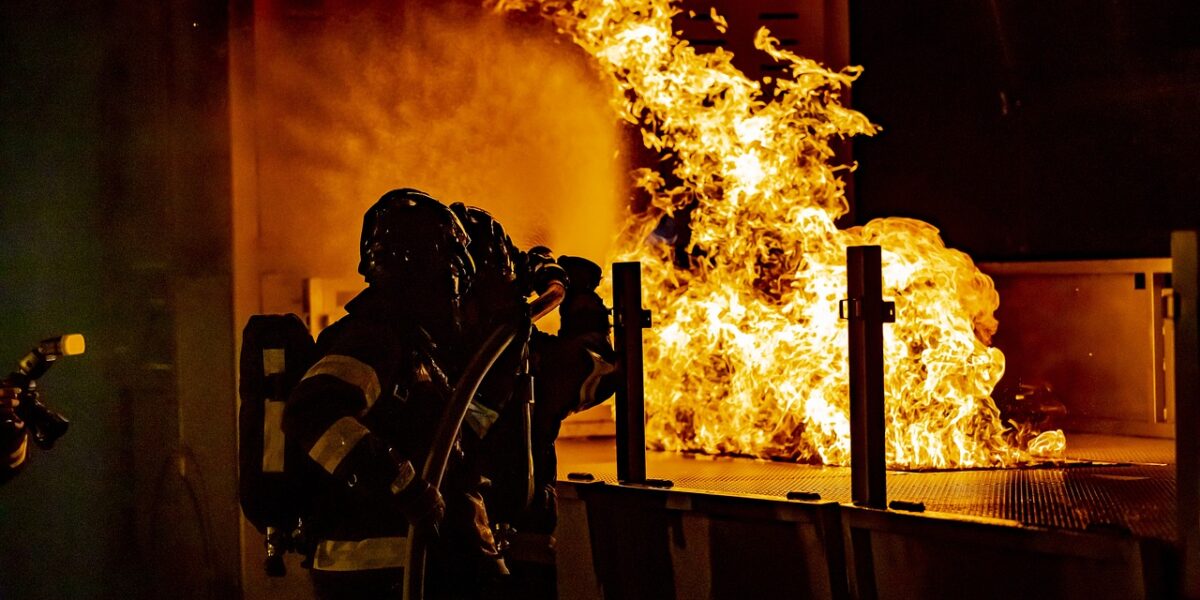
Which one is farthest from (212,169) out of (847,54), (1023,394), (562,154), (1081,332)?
(1081,332)

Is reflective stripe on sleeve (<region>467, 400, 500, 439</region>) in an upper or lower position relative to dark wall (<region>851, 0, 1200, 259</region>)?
lower

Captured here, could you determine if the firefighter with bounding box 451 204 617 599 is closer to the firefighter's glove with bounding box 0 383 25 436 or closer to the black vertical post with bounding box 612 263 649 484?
the black vertical post with bounding box 612 263 649 484

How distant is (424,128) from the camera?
21.0 feet

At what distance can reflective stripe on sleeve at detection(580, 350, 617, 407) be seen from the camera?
4672 millimetres

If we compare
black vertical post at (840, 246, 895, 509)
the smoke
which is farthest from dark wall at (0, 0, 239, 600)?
black vertical post at (840, 246, 895, 509)

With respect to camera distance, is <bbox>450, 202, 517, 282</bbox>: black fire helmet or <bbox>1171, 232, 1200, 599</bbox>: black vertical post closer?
<bbox>1171, 232, 1200, 599</bbox>: black vertical post

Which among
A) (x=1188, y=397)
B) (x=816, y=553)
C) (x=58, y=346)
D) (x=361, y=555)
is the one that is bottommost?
(x=816, y=553)

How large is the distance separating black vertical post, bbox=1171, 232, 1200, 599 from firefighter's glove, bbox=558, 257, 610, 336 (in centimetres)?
196

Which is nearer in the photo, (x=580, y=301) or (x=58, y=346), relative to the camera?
(x=58, y=346)

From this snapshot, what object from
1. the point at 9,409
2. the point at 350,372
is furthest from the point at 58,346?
the point at 350,372

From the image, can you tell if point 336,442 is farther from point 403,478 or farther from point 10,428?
point 10,428

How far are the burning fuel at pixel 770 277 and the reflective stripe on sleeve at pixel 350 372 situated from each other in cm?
255

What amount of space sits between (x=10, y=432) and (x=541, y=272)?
1810 mm

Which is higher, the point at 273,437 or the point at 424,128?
the point at 424,128
